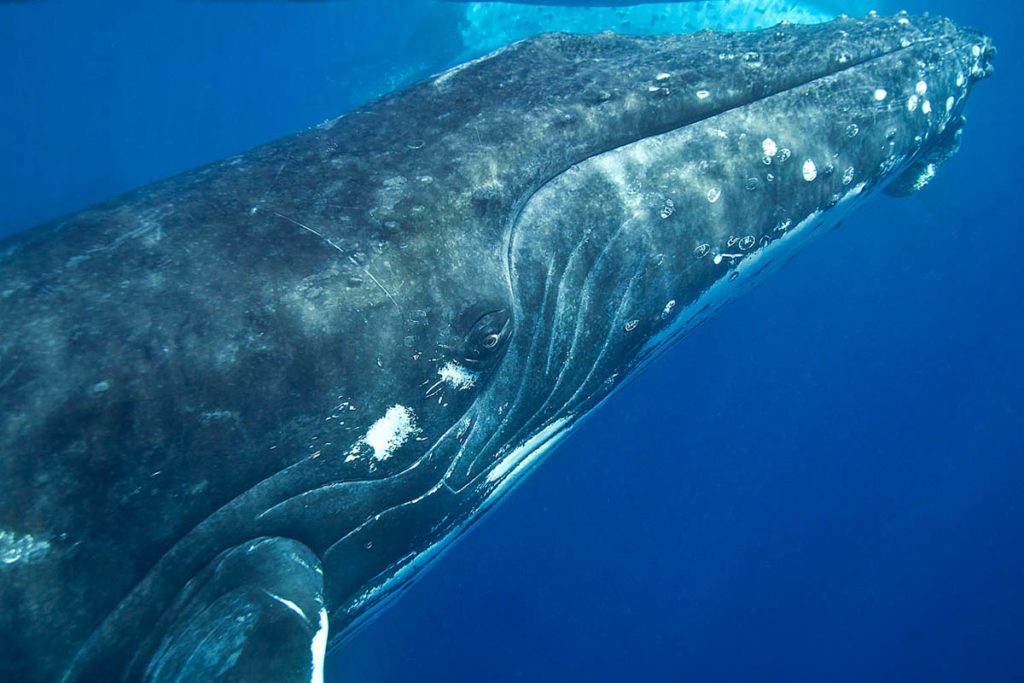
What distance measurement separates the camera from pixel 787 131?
197 inches

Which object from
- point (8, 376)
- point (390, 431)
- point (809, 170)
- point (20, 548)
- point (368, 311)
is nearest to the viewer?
point (20, 548)

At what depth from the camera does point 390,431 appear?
3857 millimetres

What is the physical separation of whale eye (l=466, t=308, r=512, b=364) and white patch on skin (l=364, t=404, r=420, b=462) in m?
0.61

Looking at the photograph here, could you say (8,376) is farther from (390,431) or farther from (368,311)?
(390,431)

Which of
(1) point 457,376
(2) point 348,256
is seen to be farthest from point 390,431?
(2) point 348,256

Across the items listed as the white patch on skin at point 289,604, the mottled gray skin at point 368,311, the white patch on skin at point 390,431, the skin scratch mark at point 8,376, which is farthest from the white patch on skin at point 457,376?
the skin scratch mark at point 8,376

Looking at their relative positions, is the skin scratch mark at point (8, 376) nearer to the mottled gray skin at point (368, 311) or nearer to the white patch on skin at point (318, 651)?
the mottled gray skin at point (368, 311)

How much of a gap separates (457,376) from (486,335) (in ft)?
1.21

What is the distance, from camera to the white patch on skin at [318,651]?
2.68 meters

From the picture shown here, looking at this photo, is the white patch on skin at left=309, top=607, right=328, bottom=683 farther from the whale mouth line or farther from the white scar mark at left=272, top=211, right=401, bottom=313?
the white scar mark at left=272, top=211, right=401, bottom=313

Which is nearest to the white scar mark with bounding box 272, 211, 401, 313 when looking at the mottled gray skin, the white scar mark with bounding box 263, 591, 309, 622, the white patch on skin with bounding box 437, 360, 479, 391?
the mottled gray skin

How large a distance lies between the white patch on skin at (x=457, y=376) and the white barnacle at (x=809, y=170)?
11.8ft

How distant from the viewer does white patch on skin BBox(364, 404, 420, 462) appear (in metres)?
3.79

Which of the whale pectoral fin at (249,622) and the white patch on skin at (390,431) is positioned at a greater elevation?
the white patch on skin at (390,431)
